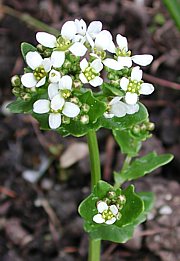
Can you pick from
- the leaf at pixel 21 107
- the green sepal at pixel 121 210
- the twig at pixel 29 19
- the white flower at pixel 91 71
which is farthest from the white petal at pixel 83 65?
the twig at pixel 29 19

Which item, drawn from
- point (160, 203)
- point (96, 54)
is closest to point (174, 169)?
point (160, 203)

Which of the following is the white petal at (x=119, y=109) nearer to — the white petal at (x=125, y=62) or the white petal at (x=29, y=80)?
the white petal at (x=125, y=62)

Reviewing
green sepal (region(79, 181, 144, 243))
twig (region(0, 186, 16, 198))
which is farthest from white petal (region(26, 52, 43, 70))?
twig (region(0, 186, 16, 198))

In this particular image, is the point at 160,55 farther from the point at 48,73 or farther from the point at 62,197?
the point at 48,73

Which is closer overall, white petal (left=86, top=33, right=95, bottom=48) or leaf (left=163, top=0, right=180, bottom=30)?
white petal (left=86, top=33, right=95, bottom=48)

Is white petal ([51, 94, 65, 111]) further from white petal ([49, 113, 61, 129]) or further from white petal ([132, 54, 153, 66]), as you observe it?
white petal ([132, 54, 153, 66])

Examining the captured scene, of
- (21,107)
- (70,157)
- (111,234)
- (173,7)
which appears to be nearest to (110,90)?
(21,107)

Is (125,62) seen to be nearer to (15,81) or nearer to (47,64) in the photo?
(47,64)

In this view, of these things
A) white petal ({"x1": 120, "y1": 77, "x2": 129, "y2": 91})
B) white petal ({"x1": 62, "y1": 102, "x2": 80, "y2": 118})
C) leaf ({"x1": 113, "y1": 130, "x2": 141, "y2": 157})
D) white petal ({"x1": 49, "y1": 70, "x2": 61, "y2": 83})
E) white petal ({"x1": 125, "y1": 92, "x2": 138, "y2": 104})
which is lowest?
leaf ({"x1": 113, "y1": 130, "x2": 141, "y2": 157})
